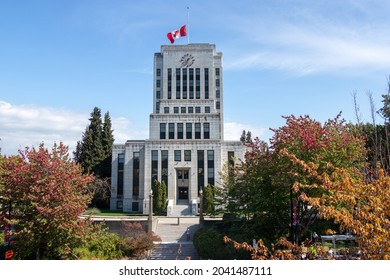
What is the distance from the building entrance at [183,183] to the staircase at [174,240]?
11092 mm

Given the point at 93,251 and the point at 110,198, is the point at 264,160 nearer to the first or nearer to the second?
the point at 93,251

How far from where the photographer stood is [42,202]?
59.5 ft

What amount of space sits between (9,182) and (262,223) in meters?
14.6

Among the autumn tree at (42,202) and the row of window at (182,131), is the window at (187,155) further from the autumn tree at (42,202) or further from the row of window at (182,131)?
the autumn tree at (42,202)

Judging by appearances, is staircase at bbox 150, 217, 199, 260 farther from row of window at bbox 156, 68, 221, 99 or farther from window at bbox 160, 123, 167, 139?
row of window at bbox 156, 68, 221, 99

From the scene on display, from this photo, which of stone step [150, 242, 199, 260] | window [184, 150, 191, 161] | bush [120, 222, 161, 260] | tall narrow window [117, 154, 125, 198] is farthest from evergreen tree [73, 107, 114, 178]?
bush [120, 222, 161, 260]

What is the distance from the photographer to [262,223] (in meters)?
22.5

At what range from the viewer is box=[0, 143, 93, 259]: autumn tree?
18031mm

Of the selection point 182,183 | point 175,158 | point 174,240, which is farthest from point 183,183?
point 174,240

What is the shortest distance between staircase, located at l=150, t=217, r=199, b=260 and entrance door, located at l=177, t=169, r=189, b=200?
1109 centimetres

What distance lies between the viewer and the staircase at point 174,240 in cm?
2631

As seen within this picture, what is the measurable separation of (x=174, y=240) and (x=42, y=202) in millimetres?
16183

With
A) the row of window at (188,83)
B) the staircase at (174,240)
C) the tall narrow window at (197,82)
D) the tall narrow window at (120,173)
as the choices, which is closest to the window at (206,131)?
the tall narrow window at (120,173)

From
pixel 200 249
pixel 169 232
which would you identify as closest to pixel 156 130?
pixel 169 232
